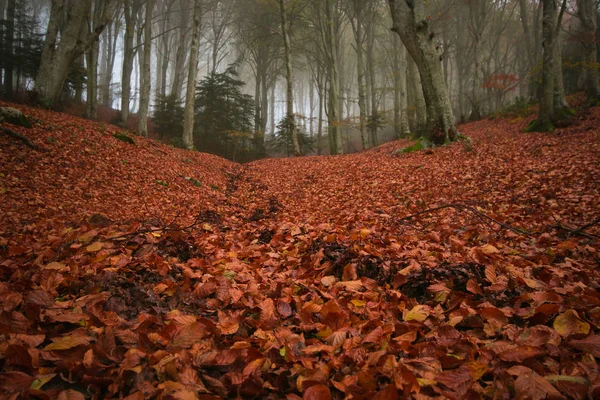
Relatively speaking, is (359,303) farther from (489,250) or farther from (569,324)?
(489,250)

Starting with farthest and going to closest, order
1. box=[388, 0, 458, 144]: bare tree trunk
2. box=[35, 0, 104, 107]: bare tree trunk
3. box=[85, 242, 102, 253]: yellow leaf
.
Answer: box=[35, 0, 104, 107]: bare tree trunk, box=[388, 0, 458, 144]: bare tree trunk, box=[85, 242, 102, 253]: yellow leaf

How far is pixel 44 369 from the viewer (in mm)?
1188

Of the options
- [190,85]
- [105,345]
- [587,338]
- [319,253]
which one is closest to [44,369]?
[105,345]

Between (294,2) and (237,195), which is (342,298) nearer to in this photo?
(237,195)

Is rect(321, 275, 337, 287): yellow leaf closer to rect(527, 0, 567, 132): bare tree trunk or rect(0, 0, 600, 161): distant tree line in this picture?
rect(0, 0, 600, 161): distant tree line

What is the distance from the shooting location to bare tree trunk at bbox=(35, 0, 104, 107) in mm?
8727

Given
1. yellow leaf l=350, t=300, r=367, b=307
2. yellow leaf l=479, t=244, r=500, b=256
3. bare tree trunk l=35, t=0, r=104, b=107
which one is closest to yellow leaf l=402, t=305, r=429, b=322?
yellow leaf l=350, t=300, r=367, b=307

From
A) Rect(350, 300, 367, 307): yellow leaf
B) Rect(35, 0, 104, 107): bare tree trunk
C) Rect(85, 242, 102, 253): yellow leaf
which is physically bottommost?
Rect(350, 300, 367, 307): yellow leaf

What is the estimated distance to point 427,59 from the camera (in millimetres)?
8633

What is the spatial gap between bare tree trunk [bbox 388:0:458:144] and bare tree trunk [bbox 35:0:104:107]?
934 cm

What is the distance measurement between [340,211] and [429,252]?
237 centimetres

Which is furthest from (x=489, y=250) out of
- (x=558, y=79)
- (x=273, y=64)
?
(x=273, y=64)

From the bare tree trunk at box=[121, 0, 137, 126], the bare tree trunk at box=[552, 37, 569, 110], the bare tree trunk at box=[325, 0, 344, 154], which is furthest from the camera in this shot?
the bare tree trunk at box=[325, 0, 344, 154]

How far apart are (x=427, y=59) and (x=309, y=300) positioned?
8.95 m
